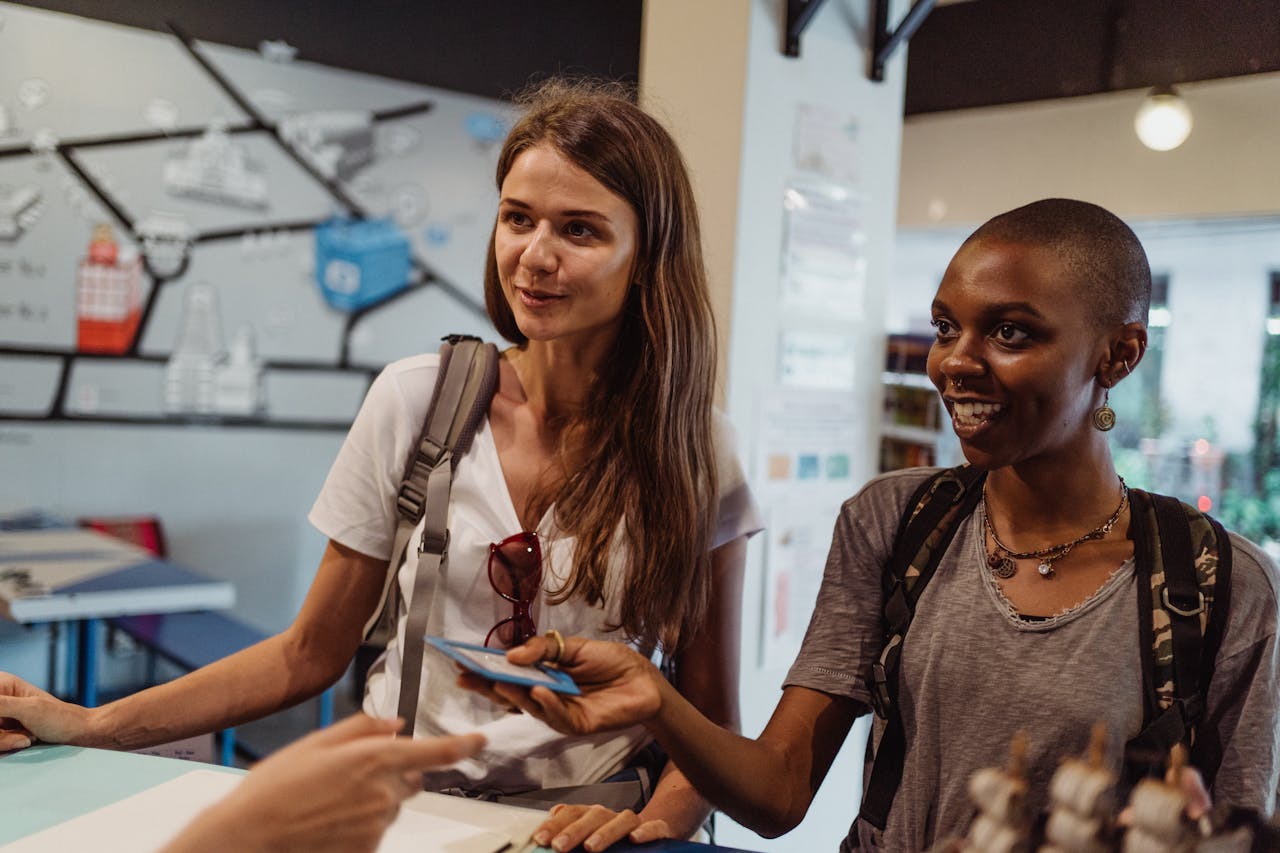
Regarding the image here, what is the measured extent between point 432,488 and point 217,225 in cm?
417

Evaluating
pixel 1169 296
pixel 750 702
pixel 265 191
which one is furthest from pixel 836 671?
pixel 265 191

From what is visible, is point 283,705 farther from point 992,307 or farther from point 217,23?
point 217,23

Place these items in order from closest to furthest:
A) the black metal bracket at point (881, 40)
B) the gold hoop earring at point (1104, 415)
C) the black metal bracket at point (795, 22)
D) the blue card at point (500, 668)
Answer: the blue card at point (500, 668) < the gold hoop earring at point (1104, 415) < the black metal bracket at point (795, 22) < the black metal bracket at point (881, 40)

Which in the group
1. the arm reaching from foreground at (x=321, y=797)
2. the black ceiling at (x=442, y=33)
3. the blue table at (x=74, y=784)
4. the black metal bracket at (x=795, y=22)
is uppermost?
the black ceiling at (x=442, y=33)

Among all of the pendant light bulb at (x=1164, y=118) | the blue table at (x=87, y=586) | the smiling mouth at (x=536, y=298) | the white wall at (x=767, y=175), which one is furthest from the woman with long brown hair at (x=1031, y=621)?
the pendant light bulb at (x=1164, y=118)

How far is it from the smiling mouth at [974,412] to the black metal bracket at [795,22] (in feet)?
5.60

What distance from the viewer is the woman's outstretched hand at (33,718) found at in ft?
4.93

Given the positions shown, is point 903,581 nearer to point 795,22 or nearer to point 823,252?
point 823,252

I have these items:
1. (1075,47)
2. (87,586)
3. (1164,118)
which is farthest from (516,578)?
(1075,47)

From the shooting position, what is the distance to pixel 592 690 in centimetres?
133

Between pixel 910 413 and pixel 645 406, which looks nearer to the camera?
pixel 645 406

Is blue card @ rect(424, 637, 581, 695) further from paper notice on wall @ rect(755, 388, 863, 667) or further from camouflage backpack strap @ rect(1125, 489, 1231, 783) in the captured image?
paper notice on wall @ rect(755, 388, 863, 667)

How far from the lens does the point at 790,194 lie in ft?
9.68

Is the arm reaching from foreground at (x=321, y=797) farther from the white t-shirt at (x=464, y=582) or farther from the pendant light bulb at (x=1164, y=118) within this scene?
the pendant light bulb at (x=1164, y=118)
